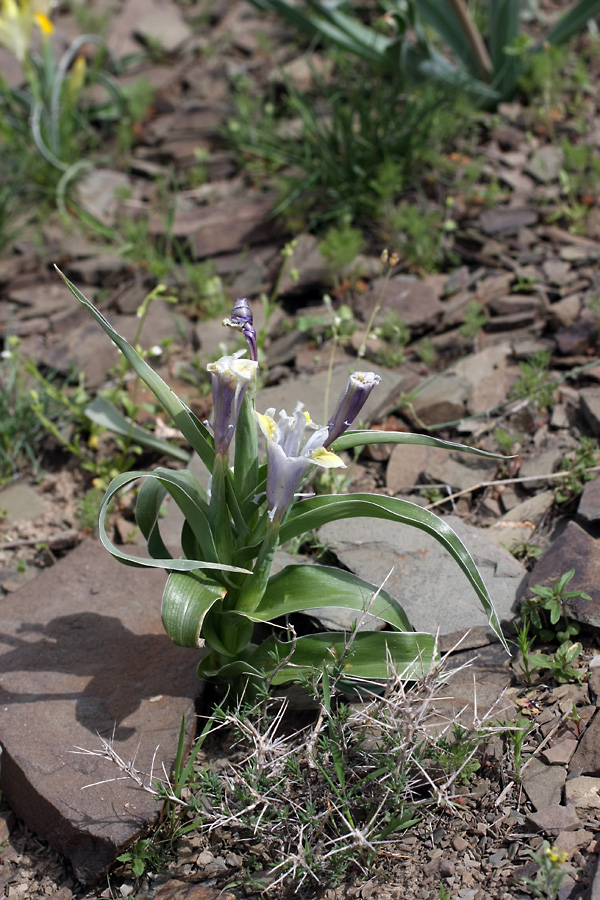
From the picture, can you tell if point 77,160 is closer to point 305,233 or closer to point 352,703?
point 305,233

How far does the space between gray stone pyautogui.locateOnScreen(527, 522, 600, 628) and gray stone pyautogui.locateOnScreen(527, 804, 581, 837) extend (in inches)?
19.8

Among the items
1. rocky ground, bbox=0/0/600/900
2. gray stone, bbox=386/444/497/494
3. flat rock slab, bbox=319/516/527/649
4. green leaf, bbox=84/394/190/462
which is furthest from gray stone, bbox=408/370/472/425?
green leaf, bbox=84/394/190/462

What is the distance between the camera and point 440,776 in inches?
73.9

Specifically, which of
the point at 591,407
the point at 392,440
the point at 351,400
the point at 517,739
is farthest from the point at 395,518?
the point at 591,407

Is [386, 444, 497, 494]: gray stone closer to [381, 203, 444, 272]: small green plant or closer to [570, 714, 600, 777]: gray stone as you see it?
[570, 714, 600, 777]: gray stone

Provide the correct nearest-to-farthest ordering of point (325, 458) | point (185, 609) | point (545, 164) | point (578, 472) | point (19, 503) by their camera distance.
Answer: point (325, 458) < point (185, 609) < point (578, 472) < point (19, 503) < point (545, 164)

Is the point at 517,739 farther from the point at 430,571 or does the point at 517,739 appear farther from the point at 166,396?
the point at 166,396

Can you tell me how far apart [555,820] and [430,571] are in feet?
2.68

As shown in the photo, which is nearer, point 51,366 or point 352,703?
point 352,703

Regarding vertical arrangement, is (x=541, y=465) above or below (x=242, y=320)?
below

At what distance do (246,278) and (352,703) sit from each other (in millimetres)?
2578

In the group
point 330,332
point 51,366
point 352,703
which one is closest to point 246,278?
point 330,332

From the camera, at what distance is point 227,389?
1.73m

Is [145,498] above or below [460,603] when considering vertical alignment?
above
